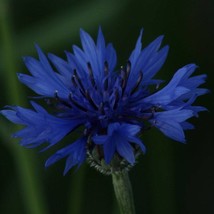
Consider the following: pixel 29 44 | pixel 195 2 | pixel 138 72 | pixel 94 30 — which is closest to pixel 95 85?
pixel 138 72

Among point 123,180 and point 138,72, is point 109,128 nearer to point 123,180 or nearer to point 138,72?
point 123,180

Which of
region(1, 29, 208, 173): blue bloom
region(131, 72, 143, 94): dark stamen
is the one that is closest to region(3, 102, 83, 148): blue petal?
region(1, 29, 208, 173): blue bloom

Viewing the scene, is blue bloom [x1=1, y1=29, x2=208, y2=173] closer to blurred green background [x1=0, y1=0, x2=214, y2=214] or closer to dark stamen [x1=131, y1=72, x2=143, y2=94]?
dark stamen [x1=131, y1=72, x2=143, y2=94]

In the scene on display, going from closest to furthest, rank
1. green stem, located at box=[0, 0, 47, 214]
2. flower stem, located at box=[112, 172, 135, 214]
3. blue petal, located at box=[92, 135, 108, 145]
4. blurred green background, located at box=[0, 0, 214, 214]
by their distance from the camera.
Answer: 1. blue petal, located at box=[92, 135, 108, 145]
2. flower stem, located at box=[112, 172, 135, 214]
3. green stem, located at box=[0, 0, 47, 214]
4. blurred green background, located at box=[0, 0, 214, 214]

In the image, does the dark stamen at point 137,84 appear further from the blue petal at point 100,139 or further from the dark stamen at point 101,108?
the blue petal at point 100,139

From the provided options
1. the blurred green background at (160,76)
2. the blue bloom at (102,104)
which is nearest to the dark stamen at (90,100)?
the blue bloom at (102,104)

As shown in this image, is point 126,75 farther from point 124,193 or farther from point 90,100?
point 124,193

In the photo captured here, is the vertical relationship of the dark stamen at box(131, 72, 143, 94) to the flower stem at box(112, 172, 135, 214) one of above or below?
above

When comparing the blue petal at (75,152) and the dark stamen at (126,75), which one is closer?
the blue petal at (75,152)
